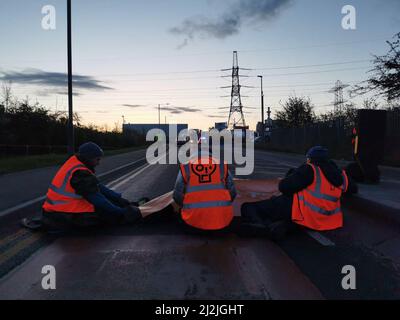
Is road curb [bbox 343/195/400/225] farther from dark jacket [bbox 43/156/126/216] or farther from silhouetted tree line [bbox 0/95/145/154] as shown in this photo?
silhouetted tree line [bbox 0/95/145/154]

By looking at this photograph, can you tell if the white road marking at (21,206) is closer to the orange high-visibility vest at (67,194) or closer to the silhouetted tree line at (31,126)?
the orange high-visibility vest at (67,194)

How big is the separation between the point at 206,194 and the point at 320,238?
71.7 inches

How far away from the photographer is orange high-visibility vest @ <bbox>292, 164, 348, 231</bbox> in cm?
665

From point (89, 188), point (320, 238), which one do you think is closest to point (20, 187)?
point (89, 188)

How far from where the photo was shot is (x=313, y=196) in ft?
21.8

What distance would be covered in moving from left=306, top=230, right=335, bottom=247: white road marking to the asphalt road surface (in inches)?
0.6

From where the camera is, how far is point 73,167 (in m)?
6.73

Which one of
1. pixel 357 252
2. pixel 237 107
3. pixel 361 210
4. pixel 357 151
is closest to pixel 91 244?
pixel 357 252

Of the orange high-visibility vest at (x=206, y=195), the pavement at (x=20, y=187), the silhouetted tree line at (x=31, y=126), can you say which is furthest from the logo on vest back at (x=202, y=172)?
the silhouetted tree line at (x=31, y=126)

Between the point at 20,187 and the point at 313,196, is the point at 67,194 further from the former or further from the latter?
the point at 20,187

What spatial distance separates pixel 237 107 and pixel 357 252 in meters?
64.9

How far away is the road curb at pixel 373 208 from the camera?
7.44 m

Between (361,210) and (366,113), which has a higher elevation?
Answer: (366,113)
